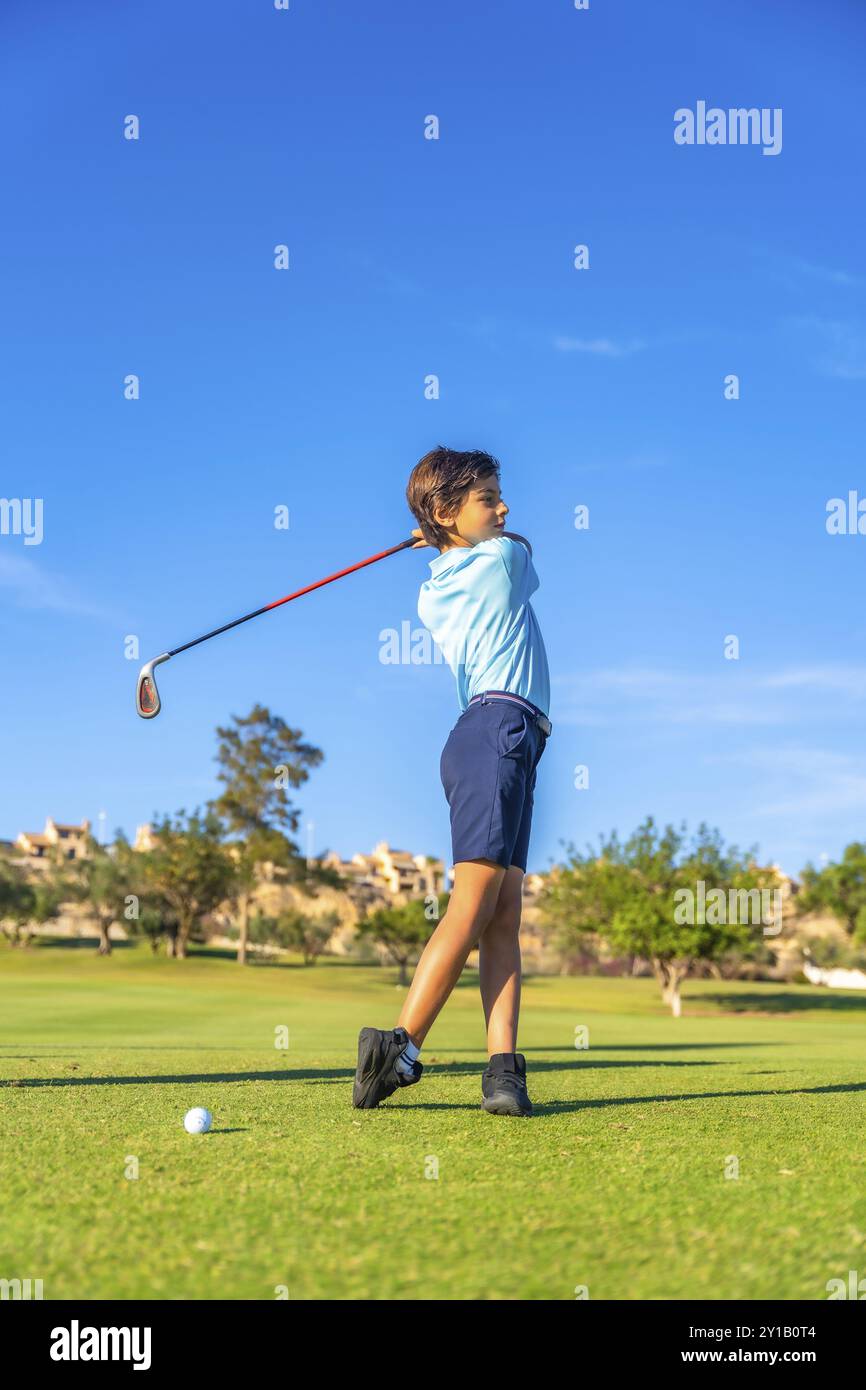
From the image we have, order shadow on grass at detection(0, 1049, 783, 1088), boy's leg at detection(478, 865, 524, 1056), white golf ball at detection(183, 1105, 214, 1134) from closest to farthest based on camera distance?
white golf ball at detection(183, 1105, 214, 1134) → boy's leg at detection(478, 865, 524, 1056) → shadow on grass at detection(0, 1049, 783, 1088)

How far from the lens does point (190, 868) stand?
236 feet

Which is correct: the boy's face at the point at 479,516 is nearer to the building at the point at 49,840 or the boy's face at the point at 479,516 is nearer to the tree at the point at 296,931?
the tree at the point at 296,931

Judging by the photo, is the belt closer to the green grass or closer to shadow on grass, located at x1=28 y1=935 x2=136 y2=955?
the green grass

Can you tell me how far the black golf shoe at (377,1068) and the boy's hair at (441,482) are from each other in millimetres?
2092

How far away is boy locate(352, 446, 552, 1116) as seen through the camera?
414 cm

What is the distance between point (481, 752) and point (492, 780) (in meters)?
0.13

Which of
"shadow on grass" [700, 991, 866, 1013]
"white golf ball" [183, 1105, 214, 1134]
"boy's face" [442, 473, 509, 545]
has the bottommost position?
"shadow on grass" [700, 991, 866, 1013]

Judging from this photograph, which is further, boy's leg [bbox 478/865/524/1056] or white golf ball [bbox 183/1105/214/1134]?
boy's leg [bbox 478/865/524/1056]

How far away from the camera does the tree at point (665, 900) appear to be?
160ft

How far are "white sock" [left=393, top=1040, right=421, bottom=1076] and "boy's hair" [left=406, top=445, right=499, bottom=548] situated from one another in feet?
6.90

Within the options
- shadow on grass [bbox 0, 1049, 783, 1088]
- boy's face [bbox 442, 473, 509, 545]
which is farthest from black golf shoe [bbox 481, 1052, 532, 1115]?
boy's face [bbox 442, 473, 509, 545]

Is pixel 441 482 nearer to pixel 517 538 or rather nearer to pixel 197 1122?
pixel 517 538

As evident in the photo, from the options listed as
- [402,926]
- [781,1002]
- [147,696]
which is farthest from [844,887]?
[147,696]
